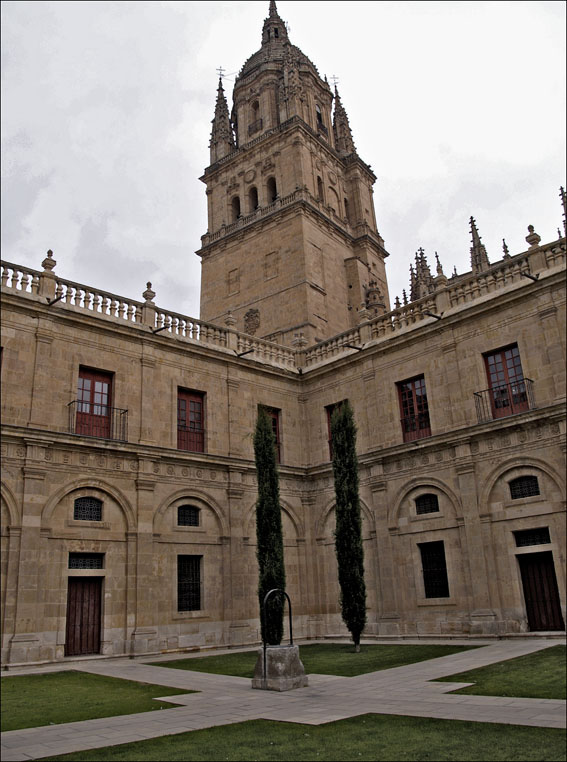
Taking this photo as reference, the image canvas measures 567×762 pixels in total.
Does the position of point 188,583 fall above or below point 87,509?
below

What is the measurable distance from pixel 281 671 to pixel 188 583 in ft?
31.2

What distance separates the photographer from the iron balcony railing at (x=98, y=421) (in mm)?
19547

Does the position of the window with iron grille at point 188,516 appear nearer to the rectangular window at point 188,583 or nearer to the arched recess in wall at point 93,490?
the rectangular window at point 188,583

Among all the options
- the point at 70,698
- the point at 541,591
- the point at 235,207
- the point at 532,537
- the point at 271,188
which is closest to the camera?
the point at 70,698

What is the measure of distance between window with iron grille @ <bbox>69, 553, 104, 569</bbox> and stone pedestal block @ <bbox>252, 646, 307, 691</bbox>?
327 inches

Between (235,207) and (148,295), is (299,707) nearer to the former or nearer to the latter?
(148,295)

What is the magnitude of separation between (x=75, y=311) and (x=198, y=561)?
9.05 meters

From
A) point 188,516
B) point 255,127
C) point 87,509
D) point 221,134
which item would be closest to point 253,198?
point 255,127

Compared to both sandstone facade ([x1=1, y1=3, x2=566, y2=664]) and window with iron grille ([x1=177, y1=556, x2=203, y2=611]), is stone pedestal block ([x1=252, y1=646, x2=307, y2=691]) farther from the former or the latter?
window with iron grille ([x1=177, y1=556, x2=203, y2=611])

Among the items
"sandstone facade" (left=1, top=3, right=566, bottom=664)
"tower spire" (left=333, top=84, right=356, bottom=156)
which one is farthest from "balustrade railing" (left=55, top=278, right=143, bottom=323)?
"tower spire" (left=333, top=84, right=356, bottom=156)

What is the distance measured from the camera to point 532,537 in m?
18.6

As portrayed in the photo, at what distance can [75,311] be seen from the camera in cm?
2016

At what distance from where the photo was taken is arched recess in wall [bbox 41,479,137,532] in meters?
18.1

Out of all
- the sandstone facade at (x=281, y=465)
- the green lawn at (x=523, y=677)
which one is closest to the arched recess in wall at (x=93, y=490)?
the sandstone facade at (x=281, y=465)
